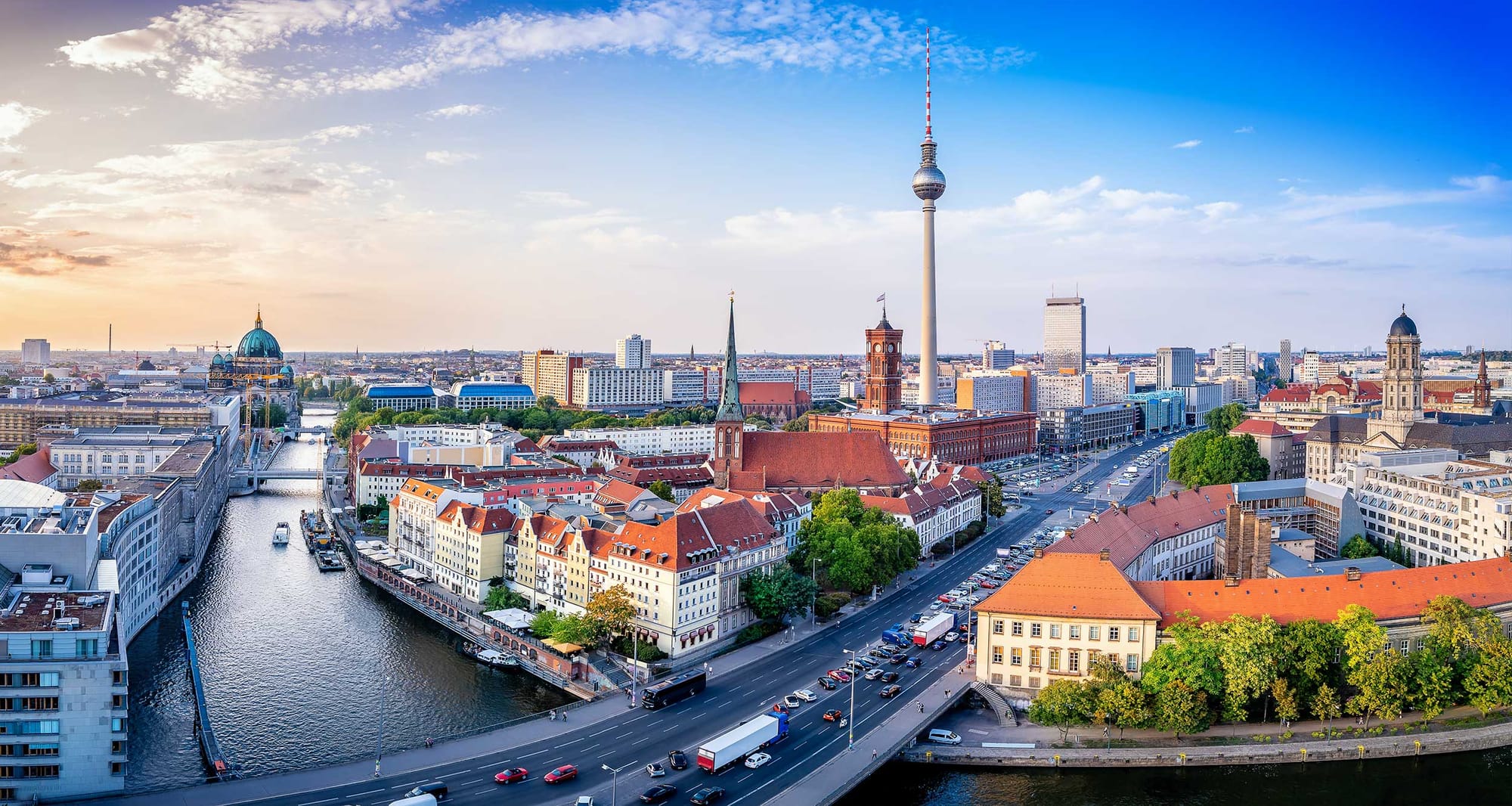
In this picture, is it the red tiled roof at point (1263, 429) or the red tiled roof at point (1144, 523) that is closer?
the red tiled roof at point (1144, 523)

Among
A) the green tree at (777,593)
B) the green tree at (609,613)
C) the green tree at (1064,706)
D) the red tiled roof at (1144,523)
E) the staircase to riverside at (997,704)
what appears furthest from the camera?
the green tree at (777,593)

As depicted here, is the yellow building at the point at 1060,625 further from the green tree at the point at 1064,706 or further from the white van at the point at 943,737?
the white van at the point at 943,737

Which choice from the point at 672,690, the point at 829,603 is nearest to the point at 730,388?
the point at 829,603

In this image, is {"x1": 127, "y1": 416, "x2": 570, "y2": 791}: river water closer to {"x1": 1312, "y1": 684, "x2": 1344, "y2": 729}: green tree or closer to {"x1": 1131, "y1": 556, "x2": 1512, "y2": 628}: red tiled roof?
{"x1": 1131, "y1": 556, "x2": 1512, "y2": 628}: red tiled roof

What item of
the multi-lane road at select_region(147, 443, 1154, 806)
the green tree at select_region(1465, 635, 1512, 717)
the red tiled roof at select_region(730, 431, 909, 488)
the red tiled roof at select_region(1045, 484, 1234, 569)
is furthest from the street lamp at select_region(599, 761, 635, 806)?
the red tiled roof at select_region(730, 431, 909, 488)

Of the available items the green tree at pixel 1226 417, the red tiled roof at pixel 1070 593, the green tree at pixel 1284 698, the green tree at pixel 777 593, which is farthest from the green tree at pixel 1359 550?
the green tree at pixel 1226 417

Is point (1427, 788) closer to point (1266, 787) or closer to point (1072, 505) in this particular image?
point (1266, 787)
